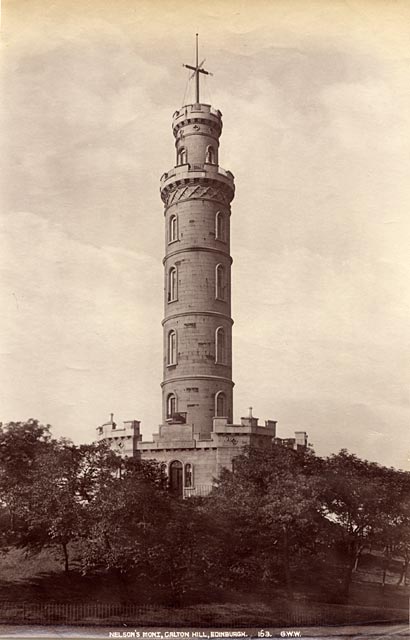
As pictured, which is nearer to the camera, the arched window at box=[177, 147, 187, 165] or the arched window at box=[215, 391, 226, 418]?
the arched window at box=[215, 391, 226, 418]

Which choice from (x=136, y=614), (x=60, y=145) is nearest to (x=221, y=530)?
A: (x=136, y=614)

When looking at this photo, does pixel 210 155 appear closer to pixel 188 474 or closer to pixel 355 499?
pixel 188 474

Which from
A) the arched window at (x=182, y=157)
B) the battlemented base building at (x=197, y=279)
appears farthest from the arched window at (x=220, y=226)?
the arched window at (x=182, y=157)

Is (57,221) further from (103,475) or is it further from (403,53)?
(403,53)

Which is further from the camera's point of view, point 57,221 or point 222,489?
point 222,489

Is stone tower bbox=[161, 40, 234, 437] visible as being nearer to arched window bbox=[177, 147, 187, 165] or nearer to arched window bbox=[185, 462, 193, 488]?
arched window bbox=[177, 147, 187, 165]

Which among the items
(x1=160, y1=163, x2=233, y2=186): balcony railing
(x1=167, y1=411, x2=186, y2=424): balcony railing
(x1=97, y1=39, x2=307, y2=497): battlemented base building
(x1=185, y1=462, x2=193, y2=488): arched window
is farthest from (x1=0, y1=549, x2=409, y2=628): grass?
(x1=160, y1=163, x2=233, y2=186): balcony railing

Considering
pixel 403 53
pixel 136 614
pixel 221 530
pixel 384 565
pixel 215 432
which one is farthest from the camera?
pixel 215 432

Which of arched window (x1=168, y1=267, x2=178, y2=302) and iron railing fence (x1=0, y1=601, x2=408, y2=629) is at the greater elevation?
arched window (x1=168, y1=267, x2=178, y2=302)
